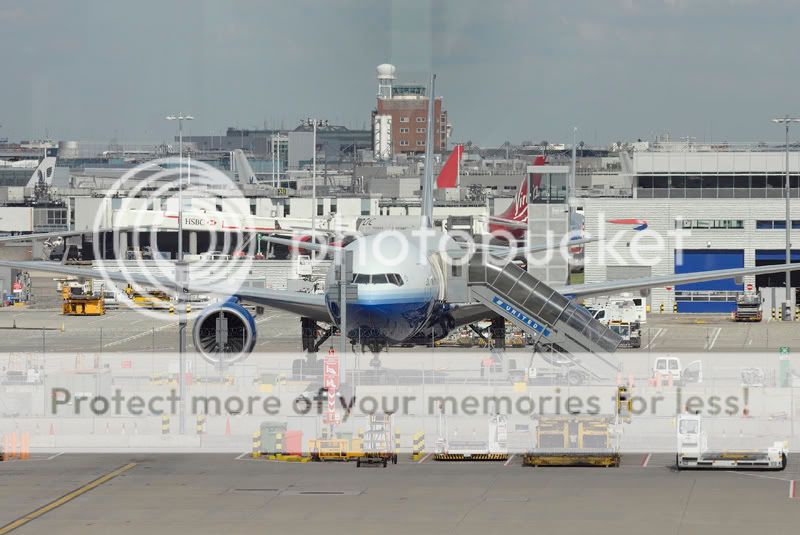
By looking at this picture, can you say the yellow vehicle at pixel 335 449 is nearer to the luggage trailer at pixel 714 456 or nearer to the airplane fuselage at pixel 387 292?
the airplane fuselage at pixel 387 292

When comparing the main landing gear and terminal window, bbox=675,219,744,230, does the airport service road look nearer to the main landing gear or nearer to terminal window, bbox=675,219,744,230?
the main landing gear

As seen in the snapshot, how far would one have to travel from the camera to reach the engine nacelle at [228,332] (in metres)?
61.2

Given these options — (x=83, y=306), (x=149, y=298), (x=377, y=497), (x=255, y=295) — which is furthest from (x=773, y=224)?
(x=377, y=497)

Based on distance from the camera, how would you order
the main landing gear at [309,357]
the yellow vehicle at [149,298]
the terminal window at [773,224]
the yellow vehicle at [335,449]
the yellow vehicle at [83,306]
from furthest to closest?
the yellow vehicle at [149,298] → the terminal window at [773,224] → the yellow vehicle at [83,306] → the main landing gear at [309,357] → the yellow vehicle at [335,449]

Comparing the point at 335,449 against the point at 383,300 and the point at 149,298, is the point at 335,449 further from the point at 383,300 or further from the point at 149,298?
the point at 149,298

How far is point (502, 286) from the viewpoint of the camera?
58.6 metres

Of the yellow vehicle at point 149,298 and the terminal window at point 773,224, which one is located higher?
the terminal window at point 773,224

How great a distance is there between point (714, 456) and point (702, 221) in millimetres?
72296

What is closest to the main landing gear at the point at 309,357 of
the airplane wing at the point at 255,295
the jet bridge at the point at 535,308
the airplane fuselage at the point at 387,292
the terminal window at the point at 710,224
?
the airplane wing at the point at 255,295

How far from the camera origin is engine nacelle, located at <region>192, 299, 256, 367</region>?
61188mm

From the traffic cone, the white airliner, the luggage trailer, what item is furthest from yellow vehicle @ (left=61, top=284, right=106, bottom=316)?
the luggage trailer

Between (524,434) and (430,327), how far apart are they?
8.87 metres

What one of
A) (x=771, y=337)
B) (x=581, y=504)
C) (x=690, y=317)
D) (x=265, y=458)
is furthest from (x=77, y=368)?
(x=690, y=317)

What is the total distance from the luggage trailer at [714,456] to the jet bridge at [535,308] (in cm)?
1435
